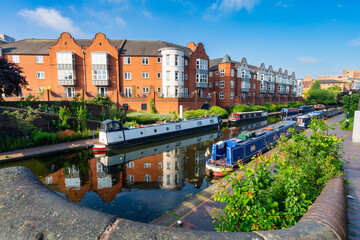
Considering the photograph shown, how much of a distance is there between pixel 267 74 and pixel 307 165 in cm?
6074

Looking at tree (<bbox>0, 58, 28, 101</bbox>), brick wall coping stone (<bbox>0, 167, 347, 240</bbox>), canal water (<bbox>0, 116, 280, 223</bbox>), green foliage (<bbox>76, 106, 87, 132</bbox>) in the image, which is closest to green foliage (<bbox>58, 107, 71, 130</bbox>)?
green foliage (<bbox>76, 106, 87, 132</bbox>)

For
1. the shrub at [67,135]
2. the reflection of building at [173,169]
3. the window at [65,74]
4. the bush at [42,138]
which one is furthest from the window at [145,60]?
the bush at [42,138]

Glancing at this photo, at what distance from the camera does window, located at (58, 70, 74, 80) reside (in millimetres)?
31058

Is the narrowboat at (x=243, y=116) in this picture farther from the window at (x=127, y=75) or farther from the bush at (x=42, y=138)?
the bush at (x=42, y=138)

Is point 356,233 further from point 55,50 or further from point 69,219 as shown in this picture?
point 55,50

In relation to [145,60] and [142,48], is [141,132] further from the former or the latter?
[142,48]

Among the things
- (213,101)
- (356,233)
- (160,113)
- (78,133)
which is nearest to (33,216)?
(356,233)

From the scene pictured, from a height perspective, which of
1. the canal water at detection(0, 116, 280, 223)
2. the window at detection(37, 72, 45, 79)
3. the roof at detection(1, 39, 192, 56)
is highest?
the roof at detection(1, 39, 192, 56)

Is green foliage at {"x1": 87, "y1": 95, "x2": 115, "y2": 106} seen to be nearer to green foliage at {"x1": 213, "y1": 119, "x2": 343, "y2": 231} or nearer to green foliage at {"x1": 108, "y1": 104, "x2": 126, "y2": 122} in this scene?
green foliage at {"x1": 108, "y1": 104, "x2": 126, "y2": 122}

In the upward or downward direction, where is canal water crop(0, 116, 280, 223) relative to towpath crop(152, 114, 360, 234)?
downward

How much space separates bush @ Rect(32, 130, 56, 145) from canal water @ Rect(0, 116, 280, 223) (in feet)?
8.35

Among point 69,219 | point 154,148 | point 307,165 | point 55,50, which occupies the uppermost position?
point 55,50

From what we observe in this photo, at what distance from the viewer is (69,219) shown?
1.64m

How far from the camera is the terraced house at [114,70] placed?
3086cm
